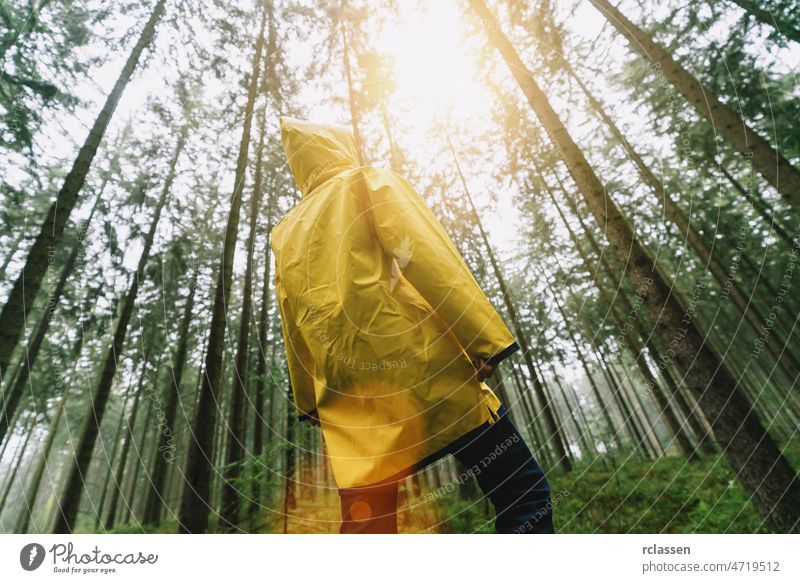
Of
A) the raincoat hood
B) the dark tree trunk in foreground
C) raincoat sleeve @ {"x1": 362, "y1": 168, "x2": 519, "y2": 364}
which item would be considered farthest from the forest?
the raincoat hood

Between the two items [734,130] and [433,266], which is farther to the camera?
[734,130]

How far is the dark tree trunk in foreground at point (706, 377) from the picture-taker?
231cm

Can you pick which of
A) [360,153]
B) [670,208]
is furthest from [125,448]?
[670,208]

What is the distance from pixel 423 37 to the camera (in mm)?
5020

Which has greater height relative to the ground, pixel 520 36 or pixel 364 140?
pixel 520 36

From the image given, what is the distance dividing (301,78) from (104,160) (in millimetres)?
3093

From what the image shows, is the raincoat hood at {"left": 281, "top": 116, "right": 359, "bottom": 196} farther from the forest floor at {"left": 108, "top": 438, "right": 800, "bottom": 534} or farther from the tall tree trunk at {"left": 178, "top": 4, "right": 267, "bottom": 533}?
the forest floor at {"left": 108, "top": 438, "right": 800, "bottom": 534}

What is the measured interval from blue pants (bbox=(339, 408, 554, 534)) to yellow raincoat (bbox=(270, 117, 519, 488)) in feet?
0.22

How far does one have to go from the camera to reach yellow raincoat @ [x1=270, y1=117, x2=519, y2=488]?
1592 mm

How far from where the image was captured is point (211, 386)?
3.97 m

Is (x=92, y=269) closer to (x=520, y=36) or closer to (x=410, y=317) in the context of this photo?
(x=410, y=317)

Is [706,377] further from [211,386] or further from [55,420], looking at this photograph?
[55,420]
